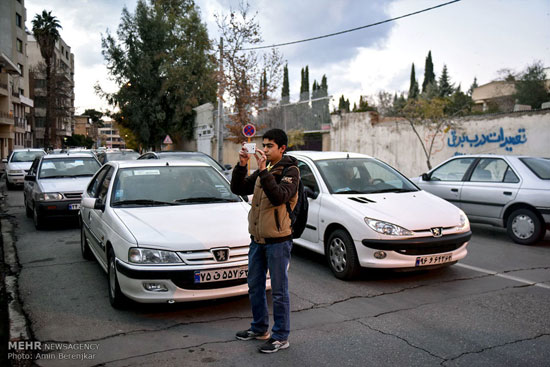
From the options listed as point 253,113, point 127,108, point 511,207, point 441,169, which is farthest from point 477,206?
point 127,108

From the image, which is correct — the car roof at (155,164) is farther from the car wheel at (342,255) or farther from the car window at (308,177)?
the car wheel at (342,255)

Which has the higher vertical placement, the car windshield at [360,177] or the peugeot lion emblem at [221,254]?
the car windshield at [360,177]

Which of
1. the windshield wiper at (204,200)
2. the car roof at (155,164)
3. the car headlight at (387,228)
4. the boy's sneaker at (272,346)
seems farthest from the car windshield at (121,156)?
the boy's sneaker at (272,346)

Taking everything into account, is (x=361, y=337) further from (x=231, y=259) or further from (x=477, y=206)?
(x=477, y=206)

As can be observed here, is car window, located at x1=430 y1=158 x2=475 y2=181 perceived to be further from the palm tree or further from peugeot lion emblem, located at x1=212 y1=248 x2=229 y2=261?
the palm tree

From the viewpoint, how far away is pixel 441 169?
9641 millimetres

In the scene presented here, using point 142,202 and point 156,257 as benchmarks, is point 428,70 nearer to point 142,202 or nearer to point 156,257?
point 142,202

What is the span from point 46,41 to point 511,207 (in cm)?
4525

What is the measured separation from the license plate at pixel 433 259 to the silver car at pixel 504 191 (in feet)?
10.3

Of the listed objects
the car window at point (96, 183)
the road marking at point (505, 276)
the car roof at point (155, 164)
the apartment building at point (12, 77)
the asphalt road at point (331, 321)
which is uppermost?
the apartment building at point (12, 77)

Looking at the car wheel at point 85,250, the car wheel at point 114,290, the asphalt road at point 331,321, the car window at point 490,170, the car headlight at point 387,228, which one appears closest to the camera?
the asphalt road at point 331,321

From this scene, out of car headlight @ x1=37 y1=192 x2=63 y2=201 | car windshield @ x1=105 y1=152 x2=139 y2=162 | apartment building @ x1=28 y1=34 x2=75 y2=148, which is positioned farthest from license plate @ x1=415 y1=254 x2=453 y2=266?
apartment building @ x1=28 y1=34 x2=75 y2=148

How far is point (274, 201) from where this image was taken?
3.47 meters

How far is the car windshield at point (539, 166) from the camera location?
8039 mm
